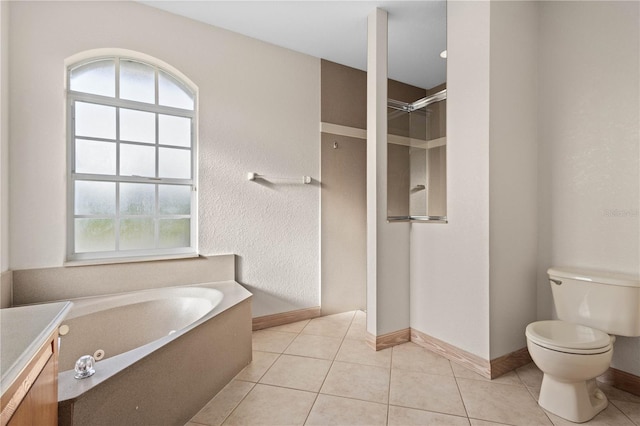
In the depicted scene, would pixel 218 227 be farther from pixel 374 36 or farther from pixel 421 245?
pixel 374 36

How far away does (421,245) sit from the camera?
243 centimetres

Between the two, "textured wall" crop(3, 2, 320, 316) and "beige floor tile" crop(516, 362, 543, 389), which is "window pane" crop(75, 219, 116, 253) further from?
"beige floor tile" crop(516, 362, 543, 389)

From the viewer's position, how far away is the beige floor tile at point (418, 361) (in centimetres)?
205

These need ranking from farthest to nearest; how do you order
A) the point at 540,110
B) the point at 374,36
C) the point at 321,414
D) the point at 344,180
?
the point at 344,180
the point at 374,36
the point at 540,110
the point at 321,414

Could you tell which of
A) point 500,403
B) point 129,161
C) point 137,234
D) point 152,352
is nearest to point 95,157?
point 129,161

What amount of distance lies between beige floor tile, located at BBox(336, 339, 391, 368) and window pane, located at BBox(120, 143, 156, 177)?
206cm

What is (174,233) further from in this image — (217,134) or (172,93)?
(172,93)

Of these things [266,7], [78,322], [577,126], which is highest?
[266,7]

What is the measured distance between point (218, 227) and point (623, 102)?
2.92 m

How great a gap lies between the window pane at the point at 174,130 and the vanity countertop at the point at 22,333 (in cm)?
176

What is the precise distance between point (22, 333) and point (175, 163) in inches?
74.7

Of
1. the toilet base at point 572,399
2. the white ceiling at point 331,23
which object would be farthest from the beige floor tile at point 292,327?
the white ceiling at point 331,23

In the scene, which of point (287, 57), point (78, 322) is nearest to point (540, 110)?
point (287, 57)

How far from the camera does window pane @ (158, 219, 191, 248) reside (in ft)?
8.21
